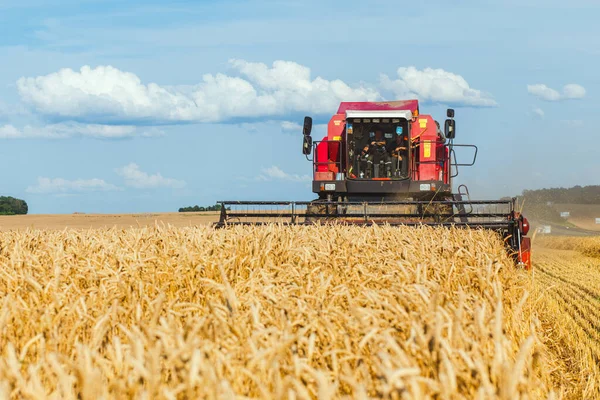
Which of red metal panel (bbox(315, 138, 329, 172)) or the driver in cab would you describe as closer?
the driver in cab

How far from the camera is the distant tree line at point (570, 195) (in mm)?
69750

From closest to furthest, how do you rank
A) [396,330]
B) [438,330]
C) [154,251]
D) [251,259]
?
[438,330], [396,330], [251,259], [154,251]

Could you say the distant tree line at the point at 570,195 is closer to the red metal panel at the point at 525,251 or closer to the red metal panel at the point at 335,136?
the red metal panel at the point at 335,136

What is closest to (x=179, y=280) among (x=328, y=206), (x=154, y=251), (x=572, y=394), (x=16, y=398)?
(x=154, y=251)

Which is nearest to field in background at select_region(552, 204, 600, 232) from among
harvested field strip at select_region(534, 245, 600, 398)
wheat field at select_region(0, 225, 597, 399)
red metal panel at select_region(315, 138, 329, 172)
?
harvested field strip at select_region(534, 245, 600, 398)

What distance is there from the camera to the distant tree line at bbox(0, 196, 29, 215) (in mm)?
46969

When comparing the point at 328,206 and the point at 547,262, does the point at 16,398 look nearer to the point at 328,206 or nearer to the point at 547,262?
the point at 328,206

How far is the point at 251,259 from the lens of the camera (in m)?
5.72

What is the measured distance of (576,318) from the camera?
31.4 ft

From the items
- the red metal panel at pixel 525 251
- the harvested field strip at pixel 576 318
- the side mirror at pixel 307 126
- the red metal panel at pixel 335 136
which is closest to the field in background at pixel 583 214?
the harvested field strip at pixel 576 318

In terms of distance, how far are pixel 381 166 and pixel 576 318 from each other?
6.14 meters

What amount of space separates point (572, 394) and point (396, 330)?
3805 mm

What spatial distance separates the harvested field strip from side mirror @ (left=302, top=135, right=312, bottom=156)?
4959 mm

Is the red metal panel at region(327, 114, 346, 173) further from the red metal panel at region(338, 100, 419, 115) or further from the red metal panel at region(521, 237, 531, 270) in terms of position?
the red metal panel at region(521, 237, 531, 270)
